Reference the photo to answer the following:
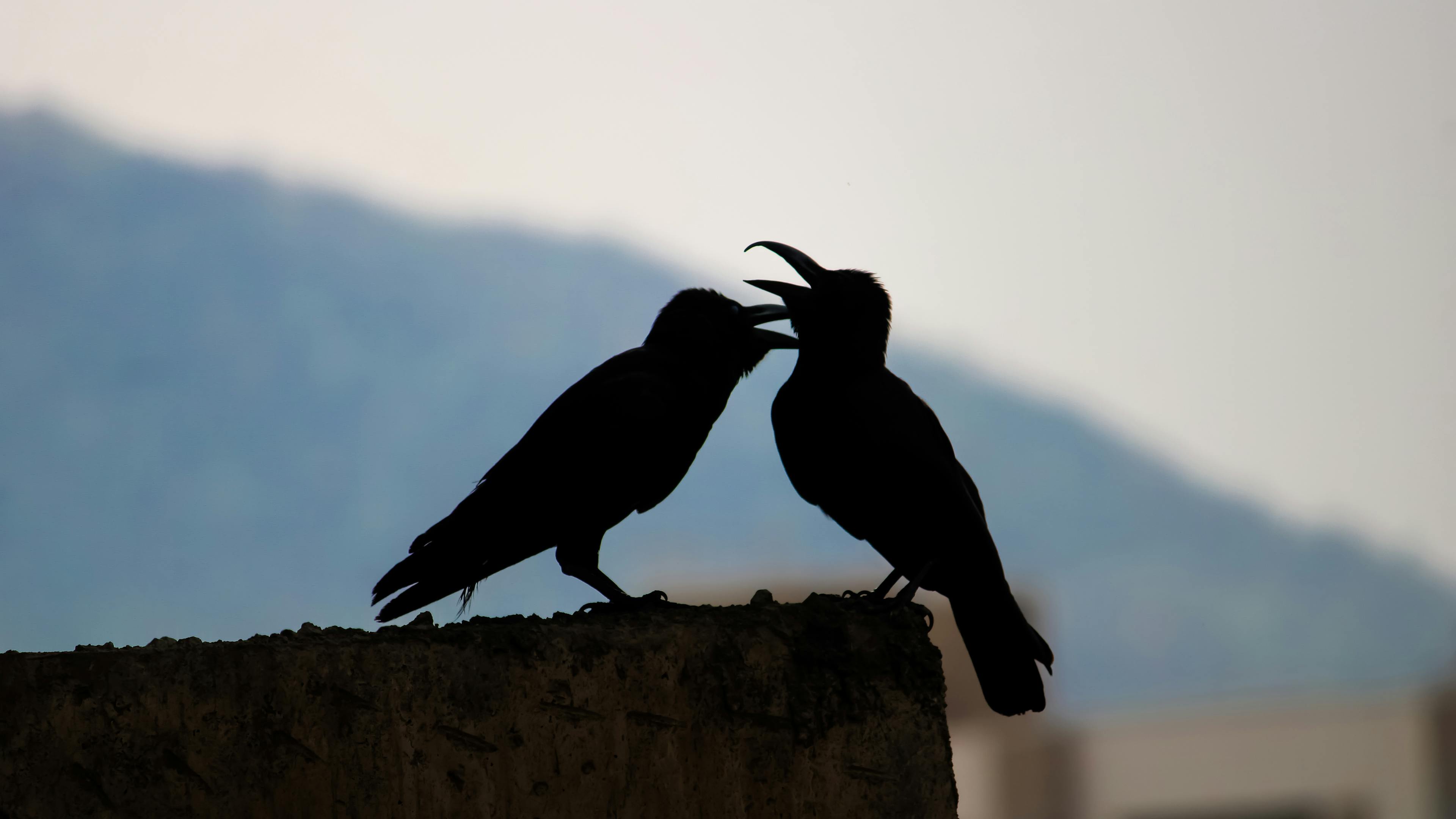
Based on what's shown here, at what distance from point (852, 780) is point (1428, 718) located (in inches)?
693

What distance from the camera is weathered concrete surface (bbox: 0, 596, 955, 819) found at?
2746 millimetres

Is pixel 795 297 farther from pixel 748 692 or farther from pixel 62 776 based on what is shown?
pixel 62 776

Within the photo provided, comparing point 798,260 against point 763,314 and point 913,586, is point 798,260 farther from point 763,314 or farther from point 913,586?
point 913,586

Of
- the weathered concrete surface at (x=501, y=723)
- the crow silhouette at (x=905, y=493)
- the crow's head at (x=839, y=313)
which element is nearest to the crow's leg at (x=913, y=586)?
the crow silhouette at (x=905, y=493)

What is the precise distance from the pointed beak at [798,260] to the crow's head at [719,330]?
155mm

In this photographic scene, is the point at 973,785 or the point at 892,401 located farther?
the point at 973,785

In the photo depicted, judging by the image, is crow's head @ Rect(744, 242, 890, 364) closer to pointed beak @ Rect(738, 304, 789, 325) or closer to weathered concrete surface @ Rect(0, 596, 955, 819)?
pointed beak @ Rect(738, 304, 789, 325)

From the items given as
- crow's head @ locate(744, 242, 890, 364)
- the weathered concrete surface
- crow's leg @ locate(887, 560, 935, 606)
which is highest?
crow's head @ locate(744, 242, 890, 364)

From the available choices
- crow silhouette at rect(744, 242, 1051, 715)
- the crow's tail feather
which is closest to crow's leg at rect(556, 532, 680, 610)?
crow silhouette at rect(744, 242, 1051, 715)

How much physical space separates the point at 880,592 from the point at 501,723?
4.35 ft

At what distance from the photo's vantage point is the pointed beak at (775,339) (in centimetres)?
450

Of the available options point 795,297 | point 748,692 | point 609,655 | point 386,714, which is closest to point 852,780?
point 748,692

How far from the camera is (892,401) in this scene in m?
3.92

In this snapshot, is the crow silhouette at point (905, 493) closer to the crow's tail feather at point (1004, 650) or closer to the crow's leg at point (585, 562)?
the crow's tail feather at point (1004, 650)
